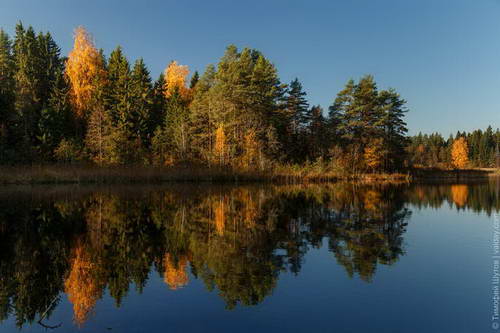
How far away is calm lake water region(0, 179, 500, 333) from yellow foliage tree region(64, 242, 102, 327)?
23 millimetres

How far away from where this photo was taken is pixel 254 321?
5.68m

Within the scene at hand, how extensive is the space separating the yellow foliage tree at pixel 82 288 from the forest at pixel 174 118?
3344 centimetres

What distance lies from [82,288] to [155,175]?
3434cm

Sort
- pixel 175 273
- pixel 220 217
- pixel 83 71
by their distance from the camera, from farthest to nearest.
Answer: pixel 83 71 → pixel 220 217 → pixel 175 273

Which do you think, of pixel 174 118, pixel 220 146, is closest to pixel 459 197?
pixel 220 146

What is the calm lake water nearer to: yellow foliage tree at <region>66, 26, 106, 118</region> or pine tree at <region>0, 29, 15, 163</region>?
pine tree at <region>0, 29, 15, 163</region>

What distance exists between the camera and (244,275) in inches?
303

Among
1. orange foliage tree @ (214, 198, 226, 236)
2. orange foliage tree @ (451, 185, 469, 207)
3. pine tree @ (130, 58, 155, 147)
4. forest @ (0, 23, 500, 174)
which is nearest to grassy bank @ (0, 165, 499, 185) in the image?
forest @ (0, 23, 500, 174)

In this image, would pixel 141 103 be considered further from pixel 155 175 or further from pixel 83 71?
pixel 155 175

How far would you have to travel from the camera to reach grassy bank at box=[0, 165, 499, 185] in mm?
35812

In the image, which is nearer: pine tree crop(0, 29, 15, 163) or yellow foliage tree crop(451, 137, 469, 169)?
pine tree crop(0, 29, 15, 163)

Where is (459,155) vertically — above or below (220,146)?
above

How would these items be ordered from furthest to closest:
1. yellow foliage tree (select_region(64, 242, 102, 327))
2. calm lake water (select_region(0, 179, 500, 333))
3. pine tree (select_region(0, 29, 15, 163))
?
pine tree (select_region(0, 29, 15, 163)) < yellow foliage tree (select_region(64, 242, 102, 327)) < calm lake water (select_region(0, 179, 500, 333))

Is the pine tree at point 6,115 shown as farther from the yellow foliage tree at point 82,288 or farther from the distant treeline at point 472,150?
the distant treeline at point 472,150
